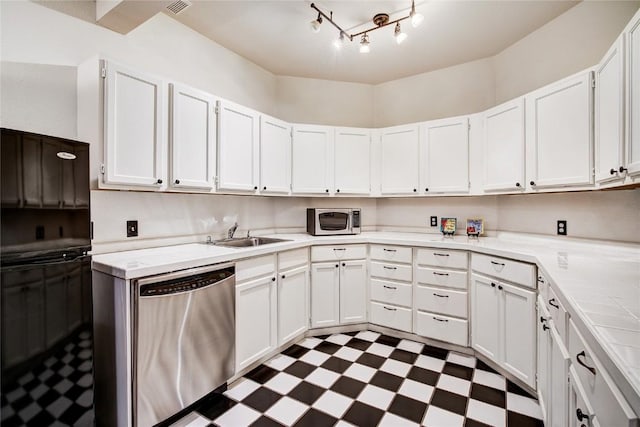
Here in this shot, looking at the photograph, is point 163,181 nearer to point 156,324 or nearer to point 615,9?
point 156,324

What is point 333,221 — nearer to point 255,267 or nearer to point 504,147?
point 255,267

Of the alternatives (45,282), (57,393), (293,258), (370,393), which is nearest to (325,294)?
(293,258)

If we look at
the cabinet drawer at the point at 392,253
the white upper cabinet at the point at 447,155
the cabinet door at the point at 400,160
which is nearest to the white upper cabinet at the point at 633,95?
the white upper cabinet at the point at 447,155

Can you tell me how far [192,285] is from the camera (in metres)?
1.71

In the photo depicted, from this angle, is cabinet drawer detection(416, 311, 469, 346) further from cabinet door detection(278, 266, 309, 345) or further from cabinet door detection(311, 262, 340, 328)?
cabinet door detection(278, 266, 309, 345)

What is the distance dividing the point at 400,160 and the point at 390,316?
1.62 meters

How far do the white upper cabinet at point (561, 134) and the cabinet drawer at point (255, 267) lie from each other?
7.00ft

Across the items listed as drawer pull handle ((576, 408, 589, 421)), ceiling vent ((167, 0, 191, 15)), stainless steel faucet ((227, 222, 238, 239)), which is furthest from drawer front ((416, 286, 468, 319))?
ceiling vent ((167, 0, 191, 15))

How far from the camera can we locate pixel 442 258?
8.20ft

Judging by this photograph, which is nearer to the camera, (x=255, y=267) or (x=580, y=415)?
(x=580, y=415)

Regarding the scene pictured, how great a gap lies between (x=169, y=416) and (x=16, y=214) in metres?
1.27

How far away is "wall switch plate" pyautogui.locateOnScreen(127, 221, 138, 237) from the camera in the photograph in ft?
6.56

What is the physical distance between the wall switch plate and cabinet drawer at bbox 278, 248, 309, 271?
1.05 m

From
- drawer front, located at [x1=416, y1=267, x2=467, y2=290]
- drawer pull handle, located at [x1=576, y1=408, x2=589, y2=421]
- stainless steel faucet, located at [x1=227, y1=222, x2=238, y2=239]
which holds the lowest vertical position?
drawer pull handle, located at [x1=576, y1=408, x2=589, y2=421]
